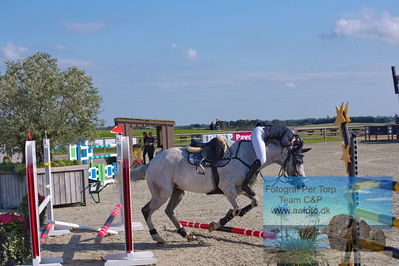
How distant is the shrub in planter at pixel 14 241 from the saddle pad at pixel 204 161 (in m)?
2.33

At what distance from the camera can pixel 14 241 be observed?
591 cm

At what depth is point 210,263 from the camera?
19.1 ft

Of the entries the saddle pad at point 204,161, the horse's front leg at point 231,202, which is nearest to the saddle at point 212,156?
the saddle pad at point 204,161

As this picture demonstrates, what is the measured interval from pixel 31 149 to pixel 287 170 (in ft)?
10.9

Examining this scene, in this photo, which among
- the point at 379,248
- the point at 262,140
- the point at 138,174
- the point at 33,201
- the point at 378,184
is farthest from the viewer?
the point at 138,174

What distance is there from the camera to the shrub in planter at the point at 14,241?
5.88 meters

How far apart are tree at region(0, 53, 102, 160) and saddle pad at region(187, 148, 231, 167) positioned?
5.88 metres

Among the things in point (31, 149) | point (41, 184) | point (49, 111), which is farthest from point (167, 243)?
point (49, 111)

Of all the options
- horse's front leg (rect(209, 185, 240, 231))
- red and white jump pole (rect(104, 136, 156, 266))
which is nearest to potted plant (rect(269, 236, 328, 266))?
red and white jump pole (rect(104, 136, 156, 266))

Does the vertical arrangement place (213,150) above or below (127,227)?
above

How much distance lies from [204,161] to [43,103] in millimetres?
6342

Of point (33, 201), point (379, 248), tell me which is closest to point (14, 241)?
point (33, 201)

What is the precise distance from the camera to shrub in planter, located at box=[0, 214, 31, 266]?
5.88 m

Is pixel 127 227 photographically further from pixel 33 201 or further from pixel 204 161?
pixel 204 161
